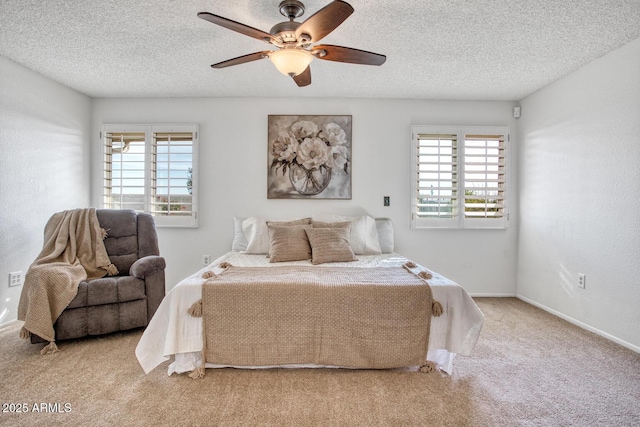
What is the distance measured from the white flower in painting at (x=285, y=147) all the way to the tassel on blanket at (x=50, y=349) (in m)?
2.62

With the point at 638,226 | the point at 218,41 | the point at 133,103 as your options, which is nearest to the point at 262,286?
the point at 218,41

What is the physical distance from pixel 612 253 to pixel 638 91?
129 cm

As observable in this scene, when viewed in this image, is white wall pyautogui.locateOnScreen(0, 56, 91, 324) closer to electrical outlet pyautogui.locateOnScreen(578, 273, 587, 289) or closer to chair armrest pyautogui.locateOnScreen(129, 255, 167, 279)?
chair armrest pyautogui.locateOnScreen(129, 255, 167, 279)

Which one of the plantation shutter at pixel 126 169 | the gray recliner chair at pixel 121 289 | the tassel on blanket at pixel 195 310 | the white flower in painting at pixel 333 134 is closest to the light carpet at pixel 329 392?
the gray recliner chair at pixel 121 289

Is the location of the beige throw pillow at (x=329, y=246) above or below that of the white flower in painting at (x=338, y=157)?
below

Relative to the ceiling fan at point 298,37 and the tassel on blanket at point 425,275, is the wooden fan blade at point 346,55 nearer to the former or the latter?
the ceiling fan at point 298,37

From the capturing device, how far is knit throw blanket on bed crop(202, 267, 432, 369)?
2057mm

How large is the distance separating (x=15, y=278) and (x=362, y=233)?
10.9ft

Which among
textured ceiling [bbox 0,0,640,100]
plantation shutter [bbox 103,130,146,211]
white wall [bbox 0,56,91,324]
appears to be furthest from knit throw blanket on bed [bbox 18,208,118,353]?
textured ceiling [bbox 0,0,640,100]

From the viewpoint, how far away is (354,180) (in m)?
3.86

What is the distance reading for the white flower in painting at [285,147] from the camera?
3795mm

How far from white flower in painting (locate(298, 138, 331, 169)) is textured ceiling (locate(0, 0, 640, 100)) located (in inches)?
22.6

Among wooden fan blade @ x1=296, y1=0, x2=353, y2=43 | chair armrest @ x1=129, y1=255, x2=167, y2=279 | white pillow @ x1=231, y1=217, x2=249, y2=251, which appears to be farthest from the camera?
white pillow @ x1=231, y1=217, x2=249, y2=251

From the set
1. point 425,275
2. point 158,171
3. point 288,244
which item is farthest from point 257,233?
point 425,275
